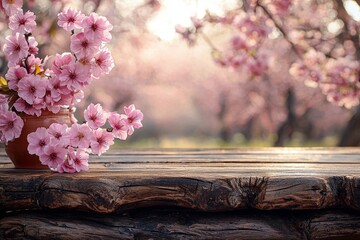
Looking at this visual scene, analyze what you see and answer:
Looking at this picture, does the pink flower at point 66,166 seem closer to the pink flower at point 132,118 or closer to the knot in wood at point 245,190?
the pink flower at point 132,118

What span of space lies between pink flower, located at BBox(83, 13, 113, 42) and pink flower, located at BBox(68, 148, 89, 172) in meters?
0.31

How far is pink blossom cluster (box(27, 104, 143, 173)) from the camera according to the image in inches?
69.9

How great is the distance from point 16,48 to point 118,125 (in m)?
0.35

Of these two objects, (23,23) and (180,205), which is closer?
(180,205)

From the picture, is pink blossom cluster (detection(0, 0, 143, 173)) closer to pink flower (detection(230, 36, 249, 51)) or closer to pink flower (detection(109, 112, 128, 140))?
pink flower (detection(109, 112, 128, 140))

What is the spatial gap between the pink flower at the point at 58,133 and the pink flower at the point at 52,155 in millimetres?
14

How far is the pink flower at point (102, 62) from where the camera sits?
1831mm

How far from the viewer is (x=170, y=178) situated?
5.34 ft

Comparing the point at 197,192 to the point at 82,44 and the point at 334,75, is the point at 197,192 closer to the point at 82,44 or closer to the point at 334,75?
the point at 82,44

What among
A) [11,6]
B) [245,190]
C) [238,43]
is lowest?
[245,190]

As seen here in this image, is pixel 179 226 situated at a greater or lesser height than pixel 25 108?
lesser

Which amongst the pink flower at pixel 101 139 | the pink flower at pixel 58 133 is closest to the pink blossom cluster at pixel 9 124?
the pink flower at pixel 58 133

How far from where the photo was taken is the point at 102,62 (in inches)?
72.3

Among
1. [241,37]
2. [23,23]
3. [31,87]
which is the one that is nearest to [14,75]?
[31,87]
